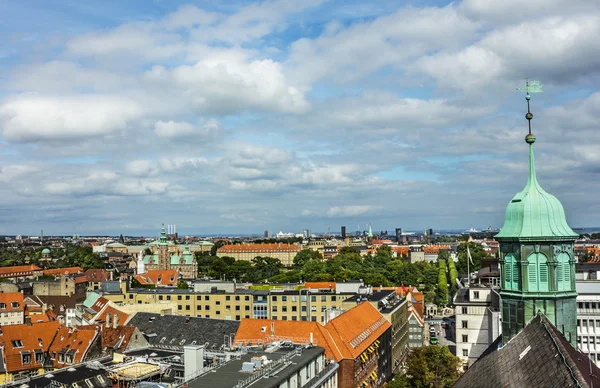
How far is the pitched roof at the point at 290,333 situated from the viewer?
7131 cm

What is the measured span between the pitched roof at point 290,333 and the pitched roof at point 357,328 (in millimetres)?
1562

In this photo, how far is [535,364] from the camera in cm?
2241

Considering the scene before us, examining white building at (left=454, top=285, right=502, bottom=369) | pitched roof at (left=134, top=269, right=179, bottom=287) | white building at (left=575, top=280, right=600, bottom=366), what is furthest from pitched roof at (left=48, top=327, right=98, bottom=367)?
pitched roof at (left=134, top=269, right=179, bottom=287)

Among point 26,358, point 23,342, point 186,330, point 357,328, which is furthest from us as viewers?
point 186,330

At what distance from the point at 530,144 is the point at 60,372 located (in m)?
45.4

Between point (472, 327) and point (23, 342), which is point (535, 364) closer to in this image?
point (472, 327)

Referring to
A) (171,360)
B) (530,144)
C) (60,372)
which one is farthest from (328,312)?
(530,144)

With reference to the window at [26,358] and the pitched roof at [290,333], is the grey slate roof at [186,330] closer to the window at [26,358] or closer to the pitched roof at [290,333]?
the pitched roof at [290,333]

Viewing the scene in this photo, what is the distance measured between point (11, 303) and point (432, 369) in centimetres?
9684

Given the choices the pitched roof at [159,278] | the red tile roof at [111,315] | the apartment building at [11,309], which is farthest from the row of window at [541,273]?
the pitched roof at [159,278]

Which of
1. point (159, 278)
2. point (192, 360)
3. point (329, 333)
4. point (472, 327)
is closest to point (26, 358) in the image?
point (192, 360)

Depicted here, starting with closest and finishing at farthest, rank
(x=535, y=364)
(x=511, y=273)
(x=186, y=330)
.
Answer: (x=535, y=364) → (x=511, y=273) → (x=186, y=330)

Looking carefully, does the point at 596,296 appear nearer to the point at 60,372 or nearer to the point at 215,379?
the point at 215,379

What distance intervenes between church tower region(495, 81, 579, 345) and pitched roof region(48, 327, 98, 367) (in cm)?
6199
